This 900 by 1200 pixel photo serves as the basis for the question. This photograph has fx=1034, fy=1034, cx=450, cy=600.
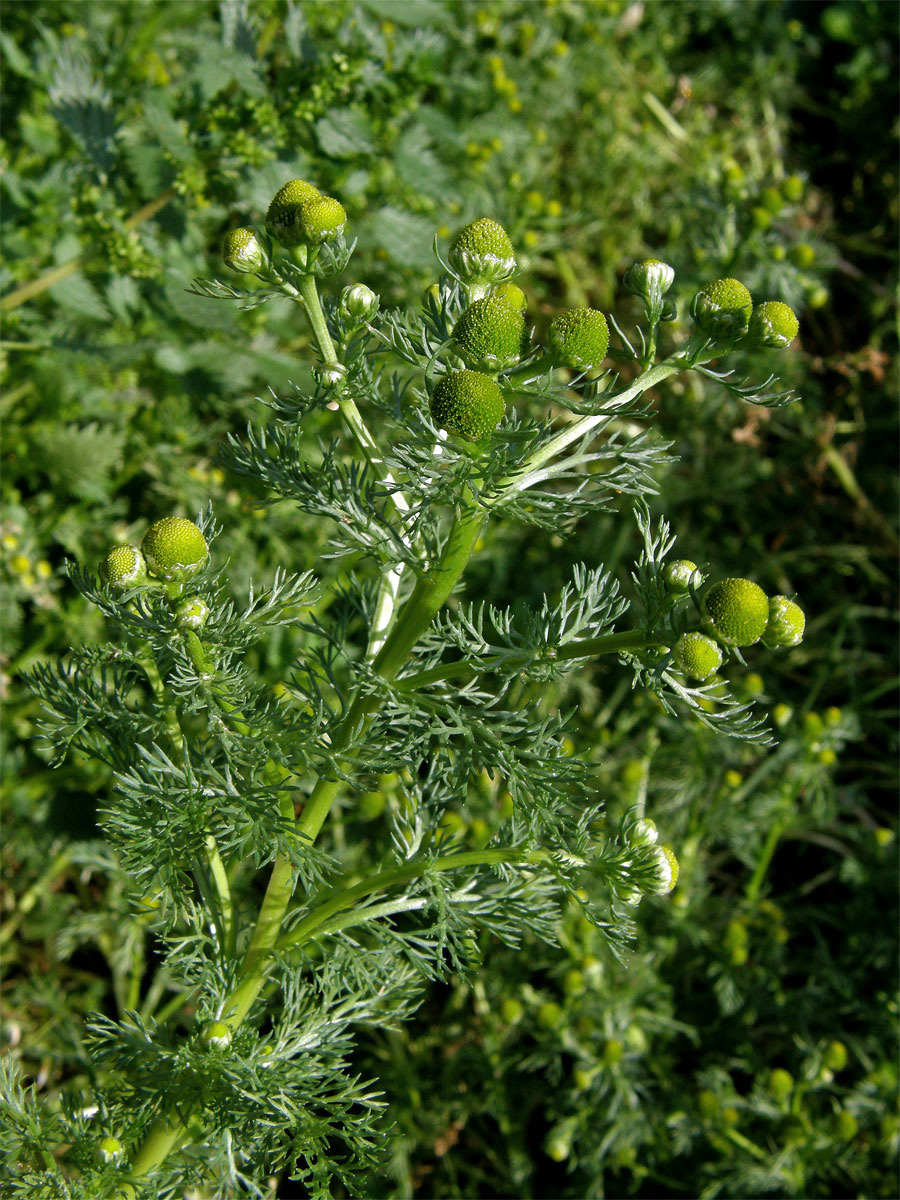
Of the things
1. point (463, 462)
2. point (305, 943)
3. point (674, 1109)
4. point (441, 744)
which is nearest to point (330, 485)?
point (463, 462)

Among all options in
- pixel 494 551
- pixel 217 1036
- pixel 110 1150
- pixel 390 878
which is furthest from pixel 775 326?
pixel 494 551

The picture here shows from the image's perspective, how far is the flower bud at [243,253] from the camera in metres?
1.16

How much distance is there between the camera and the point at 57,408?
255 centimetres

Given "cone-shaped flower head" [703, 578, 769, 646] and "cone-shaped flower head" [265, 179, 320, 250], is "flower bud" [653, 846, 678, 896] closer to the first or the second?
"cone-shaped flower head" [703, 578, 769, 646]

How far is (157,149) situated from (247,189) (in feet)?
0.81

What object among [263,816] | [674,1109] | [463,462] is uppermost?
[463,462]

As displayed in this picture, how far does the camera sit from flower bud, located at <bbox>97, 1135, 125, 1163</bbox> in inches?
51.8

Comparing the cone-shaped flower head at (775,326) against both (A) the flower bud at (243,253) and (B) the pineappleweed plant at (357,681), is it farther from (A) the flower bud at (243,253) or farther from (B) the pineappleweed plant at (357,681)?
(A) the flower bud at (243,253)

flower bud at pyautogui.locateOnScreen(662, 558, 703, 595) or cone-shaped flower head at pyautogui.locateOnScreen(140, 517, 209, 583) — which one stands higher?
flower bud at pyautogui.locateOnScreen(662, 558, 703, 595)

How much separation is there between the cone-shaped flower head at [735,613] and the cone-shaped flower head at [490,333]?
33cm

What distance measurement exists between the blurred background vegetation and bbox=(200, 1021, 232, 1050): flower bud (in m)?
0.63

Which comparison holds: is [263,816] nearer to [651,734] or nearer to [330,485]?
[330,485]

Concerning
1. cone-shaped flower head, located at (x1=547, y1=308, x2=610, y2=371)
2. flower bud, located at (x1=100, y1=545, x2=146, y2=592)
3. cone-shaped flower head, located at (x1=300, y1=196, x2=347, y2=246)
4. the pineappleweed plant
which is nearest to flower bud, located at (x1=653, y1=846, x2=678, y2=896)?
the pineappleweed plant

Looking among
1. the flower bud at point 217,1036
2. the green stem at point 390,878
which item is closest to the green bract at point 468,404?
the green stem at point 390,878
